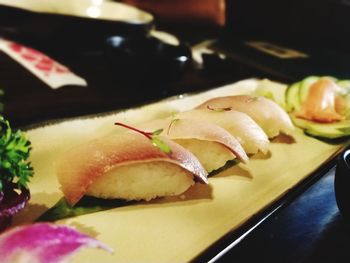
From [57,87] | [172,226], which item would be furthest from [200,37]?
[172,226]

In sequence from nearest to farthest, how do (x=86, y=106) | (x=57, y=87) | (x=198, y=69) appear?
1. (x=86, y=106)
2. (x=57, y=87)
3. (x=198, y=69)

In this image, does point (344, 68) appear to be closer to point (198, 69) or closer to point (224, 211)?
point (198, 69)

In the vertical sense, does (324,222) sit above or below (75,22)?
below

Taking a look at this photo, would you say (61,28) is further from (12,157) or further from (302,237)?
(302,237)

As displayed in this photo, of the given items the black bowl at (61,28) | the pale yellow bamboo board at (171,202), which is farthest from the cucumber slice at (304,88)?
the black bowl at (61,28)

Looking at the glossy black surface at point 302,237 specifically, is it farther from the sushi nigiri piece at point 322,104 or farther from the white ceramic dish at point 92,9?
the white ceramic dish at point 92,9

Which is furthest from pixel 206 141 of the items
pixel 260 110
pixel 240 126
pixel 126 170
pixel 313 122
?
pixel 313 122
